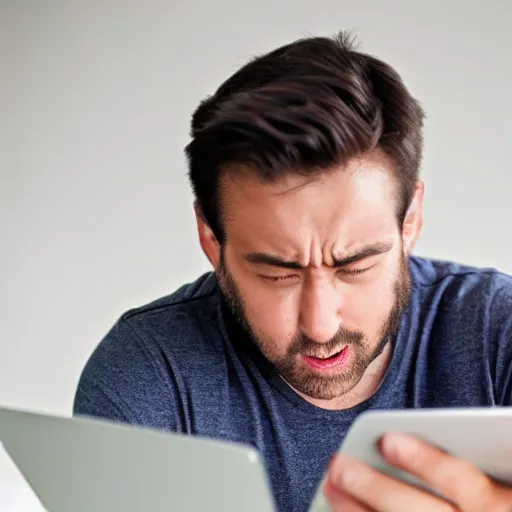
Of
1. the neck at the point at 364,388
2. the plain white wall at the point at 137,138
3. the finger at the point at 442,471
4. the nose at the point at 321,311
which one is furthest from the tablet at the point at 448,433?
the plain white wall at the point at 137,138

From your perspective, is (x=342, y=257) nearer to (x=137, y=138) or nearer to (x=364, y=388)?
(x=364, y=388)

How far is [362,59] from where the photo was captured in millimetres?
1146

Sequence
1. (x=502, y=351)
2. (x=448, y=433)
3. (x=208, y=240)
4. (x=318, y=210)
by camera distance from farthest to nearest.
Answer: (x=208, y=240), (x=502, y=351), (x=318, y=210), (x=448, y=433)

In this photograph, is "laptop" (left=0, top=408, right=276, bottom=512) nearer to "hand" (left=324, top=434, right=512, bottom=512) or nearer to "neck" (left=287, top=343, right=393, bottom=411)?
"hand" (left=324, top=434, right=512, bottom=512)

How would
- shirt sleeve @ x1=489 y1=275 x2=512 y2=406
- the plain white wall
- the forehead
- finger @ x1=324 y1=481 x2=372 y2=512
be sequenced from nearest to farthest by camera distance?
finger @ x1=324 y1=481 x2=372 y2=512 → the forehead → shirt sleeve @ x1=489 y1=275 x2=512 y2=406 → the plain white wall

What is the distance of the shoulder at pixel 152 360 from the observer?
1149 mm

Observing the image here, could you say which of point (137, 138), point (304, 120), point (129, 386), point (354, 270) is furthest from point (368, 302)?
point (137, 138)

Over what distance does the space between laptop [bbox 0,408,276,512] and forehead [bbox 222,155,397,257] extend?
402 millimetres

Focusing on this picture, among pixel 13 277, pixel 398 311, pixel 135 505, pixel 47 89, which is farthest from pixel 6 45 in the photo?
pixel 135 505

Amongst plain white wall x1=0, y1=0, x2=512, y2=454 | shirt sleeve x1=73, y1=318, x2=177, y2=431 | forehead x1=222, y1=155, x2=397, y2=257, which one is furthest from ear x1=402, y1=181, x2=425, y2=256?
plain white wall x1=0, y1=0, x2=512, y2=454

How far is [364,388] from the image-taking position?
3.92 ft

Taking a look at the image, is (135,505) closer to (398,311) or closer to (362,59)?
(398,311)

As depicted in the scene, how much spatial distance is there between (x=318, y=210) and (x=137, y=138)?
4.09 feet

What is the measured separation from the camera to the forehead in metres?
1.02
